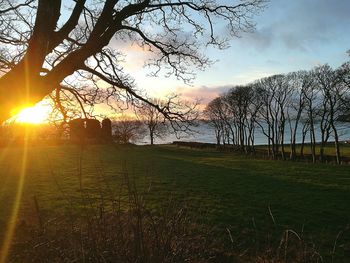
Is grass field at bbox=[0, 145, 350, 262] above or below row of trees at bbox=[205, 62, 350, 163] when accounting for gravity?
below

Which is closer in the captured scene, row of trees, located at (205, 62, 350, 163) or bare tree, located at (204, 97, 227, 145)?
row of trees, located at (205, 62, 350, 163)

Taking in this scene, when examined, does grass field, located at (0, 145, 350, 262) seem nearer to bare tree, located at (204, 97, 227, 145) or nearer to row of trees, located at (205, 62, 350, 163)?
row of trees, located at (205, 62, 350, 163)

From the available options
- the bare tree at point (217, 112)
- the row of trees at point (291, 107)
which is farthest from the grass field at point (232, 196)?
the bare tree at point (217, 112)

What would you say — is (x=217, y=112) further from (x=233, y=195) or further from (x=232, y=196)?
(x=232, y=196)

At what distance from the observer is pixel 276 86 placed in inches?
2397

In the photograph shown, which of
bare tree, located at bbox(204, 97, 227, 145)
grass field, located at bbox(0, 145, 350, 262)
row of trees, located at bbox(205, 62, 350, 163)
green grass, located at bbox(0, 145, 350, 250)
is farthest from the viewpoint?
bare tree, located at bbox(204, 97, 227, 145)

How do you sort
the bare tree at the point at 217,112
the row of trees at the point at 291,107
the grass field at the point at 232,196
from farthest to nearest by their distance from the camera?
the bare tree at the point at 217,112, the row of trees at the point at 291,107, the grass field at the point at 232,196

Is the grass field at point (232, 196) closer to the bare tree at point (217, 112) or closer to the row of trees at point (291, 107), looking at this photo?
the row of trees at point (291, 107)

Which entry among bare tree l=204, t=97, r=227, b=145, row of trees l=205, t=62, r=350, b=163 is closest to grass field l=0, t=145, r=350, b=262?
row of trees l=205, t=62, r=350, b=163

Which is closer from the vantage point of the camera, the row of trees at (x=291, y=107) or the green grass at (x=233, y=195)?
the green grass at (x=233, y=195)

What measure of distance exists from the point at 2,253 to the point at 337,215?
564 inches

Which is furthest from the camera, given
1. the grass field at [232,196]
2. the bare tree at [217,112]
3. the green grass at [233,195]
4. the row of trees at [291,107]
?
the bare tree at [217,112]

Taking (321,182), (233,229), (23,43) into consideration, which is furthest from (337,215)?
(23,43)

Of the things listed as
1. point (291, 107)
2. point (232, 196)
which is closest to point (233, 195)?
point (232, 196)
